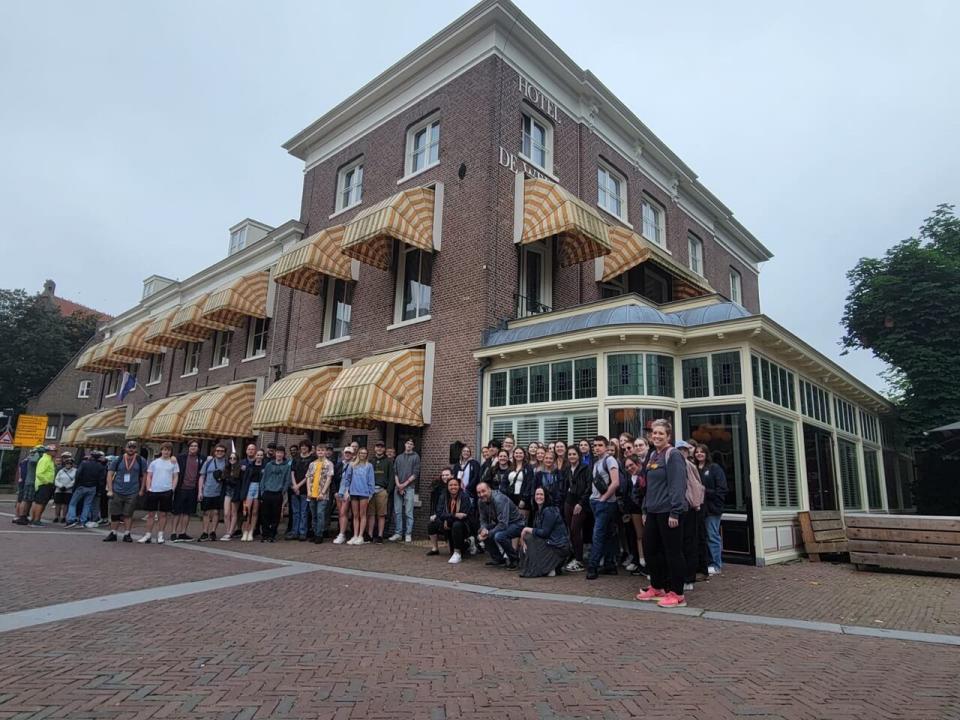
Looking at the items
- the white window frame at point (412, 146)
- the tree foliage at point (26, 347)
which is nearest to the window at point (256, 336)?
the white window frame at point (412, 146)

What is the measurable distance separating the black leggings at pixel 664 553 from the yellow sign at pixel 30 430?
3910 cm

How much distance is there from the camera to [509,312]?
46.2 ft

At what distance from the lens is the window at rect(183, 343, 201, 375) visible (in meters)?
25.4

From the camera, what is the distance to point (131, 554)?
9586mm

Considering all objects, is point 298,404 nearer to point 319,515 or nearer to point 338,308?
point 338,308

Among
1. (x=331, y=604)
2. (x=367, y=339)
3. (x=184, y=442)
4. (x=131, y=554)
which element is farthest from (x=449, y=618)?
(x=184, y=442)

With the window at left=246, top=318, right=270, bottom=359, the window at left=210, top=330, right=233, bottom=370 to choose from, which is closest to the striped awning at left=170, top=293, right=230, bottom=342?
the window at left=210, top=330, right=233, bottom=370

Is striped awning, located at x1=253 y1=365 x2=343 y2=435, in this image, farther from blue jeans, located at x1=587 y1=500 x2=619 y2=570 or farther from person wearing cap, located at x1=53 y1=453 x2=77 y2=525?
blue jeans, located at x1=587 y1=500 x2=619 y2=570

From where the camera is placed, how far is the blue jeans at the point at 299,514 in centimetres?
Answer: 1227

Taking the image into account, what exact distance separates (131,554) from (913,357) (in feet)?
79.9

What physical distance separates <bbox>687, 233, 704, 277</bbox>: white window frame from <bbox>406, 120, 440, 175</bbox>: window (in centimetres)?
1168

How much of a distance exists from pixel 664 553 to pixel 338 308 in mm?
13779

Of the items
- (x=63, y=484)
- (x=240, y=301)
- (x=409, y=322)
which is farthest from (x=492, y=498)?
(x=240, y=301)

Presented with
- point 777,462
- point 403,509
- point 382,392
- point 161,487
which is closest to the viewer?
point 777,462
